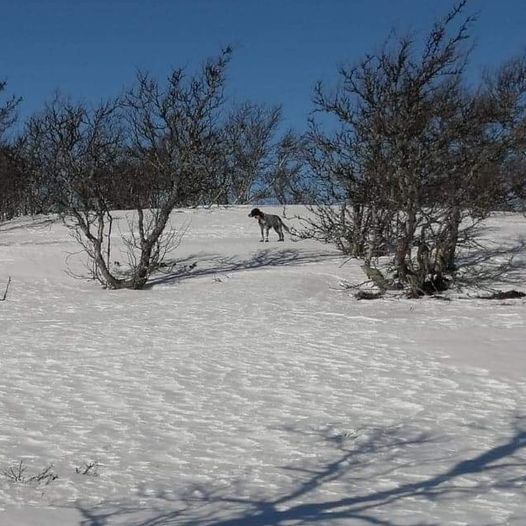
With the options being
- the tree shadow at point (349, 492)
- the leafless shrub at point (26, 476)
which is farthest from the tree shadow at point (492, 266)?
the leafless shrub at point (26, 476)

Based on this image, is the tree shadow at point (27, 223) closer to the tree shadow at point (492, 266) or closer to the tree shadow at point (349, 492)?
the tree shadow at point (492, 266)

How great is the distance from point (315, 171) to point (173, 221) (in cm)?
1593

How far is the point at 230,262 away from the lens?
22250 millimetres

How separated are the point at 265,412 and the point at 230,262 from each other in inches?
592

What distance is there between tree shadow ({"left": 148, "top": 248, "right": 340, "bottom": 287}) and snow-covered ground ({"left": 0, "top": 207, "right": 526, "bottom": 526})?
15.1 ft

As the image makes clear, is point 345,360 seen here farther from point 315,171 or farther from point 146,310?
point 315,171

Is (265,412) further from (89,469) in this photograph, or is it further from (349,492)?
(349,492)

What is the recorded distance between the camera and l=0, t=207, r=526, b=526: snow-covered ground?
16.1ft

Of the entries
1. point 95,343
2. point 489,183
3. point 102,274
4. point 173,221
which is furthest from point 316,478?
point 173,221

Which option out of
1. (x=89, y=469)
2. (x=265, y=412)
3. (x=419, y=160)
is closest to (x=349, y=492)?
(x=89, y=469)

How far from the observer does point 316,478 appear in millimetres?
5422

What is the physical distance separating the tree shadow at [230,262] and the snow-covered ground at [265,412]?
4.60 m

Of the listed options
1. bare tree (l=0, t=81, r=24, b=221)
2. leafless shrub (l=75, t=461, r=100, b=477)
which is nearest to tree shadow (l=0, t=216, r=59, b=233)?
bare tree (l=0, t=81, r=24, b=221)

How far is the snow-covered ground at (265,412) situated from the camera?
4903 millimetres
